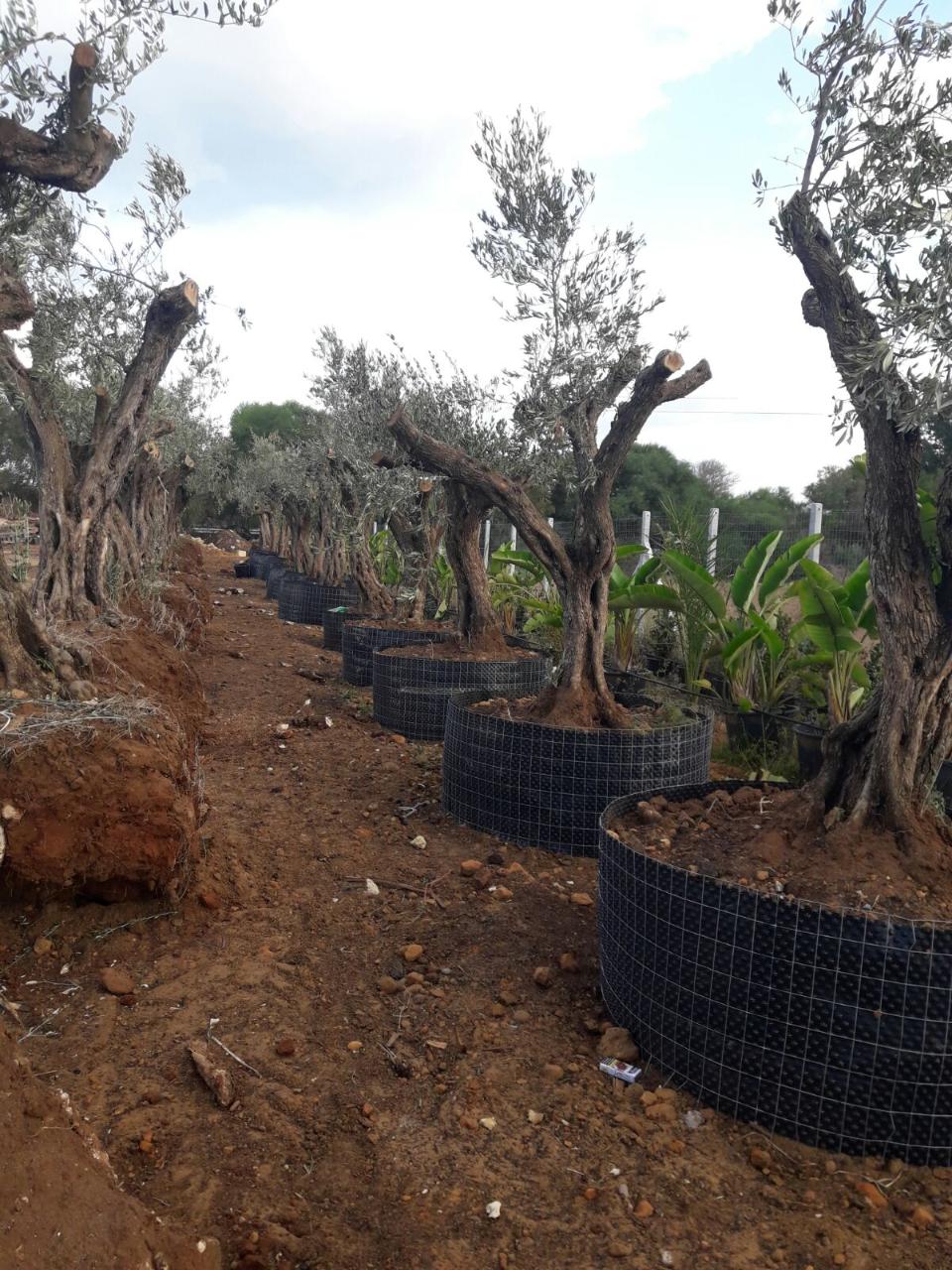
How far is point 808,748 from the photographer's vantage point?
20.4ft

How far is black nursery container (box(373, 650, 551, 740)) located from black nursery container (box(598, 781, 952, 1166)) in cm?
441

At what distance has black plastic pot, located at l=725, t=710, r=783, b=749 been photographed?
23.3ft

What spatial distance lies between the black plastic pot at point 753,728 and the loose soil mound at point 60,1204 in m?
5.78

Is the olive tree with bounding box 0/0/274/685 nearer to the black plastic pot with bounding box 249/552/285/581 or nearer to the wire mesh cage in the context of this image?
the wire mesh cage

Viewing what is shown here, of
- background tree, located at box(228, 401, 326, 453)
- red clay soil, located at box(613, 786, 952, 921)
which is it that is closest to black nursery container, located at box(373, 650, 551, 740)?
red clay soil, located at box(613, 786, 952, 921)

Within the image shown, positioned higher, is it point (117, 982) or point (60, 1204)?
point (60, 1204)

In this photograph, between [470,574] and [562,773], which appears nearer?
[562,773]

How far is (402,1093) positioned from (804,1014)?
1.21 metres

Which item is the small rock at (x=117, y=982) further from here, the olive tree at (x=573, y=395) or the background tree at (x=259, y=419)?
the background tree at (x=259, y=419)

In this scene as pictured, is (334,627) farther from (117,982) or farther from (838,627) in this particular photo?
(117,982)

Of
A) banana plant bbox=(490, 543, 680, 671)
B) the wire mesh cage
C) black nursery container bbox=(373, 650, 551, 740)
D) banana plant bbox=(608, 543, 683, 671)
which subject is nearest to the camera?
black nursery container bbox=(373, 650, 551, 740)

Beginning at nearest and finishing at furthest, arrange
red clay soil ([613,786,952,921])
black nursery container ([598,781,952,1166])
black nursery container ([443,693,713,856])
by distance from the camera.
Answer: black nursery container ([598,781,952,1166]), red clay soil ([613,786,952,921]), black nursery container ([443,693,713,856])

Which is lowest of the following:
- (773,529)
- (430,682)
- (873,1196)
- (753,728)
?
(873,1196)

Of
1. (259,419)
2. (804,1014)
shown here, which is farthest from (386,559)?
(259,419)
